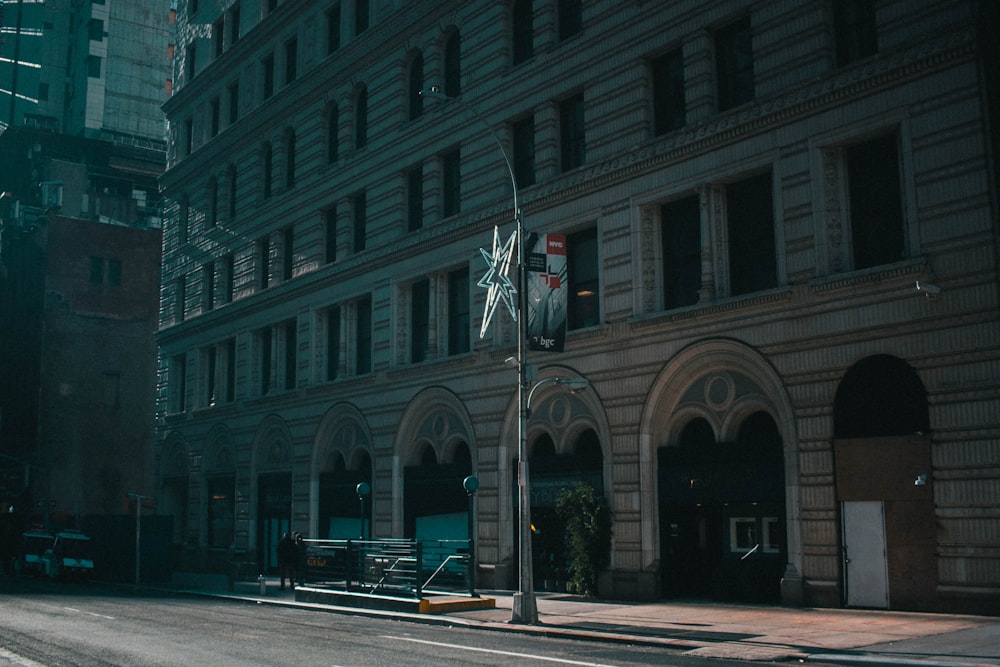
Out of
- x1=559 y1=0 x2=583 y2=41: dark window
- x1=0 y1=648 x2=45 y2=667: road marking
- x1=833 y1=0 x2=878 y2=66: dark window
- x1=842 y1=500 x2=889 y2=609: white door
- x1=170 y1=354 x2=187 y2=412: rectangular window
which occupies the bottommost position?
x1=0 y1=648 x2=45 y2=667: road marking

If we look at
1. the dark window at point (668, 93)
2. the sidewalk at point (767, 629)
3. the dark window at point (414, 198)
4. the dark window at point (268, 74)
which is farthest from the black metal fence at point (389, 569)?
the dark window at point (268, 74)

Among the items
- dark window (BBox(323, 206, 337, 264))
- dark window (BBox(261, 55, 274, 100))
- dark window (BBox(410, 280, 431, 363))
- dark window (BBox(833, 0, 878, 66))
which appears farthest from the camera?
dark window (BBox(261, 55, 274, 100))

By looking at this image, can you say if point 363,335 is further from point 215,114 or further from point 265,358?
point 215,114

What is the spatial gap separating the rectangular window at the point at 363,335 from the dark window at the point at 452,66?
8519 mm

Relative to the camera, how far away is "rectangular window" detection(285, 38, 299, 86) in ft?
147

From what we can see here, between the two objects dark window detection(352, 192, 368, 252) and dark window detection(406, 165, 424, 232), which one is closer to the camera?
dark window detection(406, 165, 424, 232)

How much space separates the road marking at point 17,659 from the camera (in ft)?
48.8

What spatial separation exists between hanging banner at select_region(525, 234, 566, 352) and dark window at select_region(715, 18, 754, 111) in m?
5.94

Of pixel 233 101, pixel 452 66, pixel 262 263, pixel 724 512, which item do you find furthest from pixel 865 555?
pixel 233 101

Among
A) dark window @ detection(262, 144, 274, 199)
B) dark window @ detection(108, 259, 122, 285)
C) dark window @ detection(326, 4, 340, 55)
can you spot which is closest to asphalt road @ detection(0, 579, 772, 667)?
dark window @ detection(262, 144, 274, 199)

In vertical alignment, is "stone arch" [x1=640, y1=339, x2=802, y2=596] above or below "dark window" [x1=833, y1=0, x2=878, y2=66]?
below

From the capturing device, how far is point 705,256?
25234 millimetres

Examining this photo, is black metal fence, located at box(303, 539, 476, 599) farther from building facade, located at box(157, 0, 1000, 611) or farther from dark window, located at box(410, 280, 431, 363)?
dark window, located at box(410, 280, 431, 363)

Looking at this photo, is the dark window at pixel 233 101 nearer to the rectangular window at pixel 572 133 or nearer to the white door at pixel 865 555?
the rectangular window at pixel 572 133
